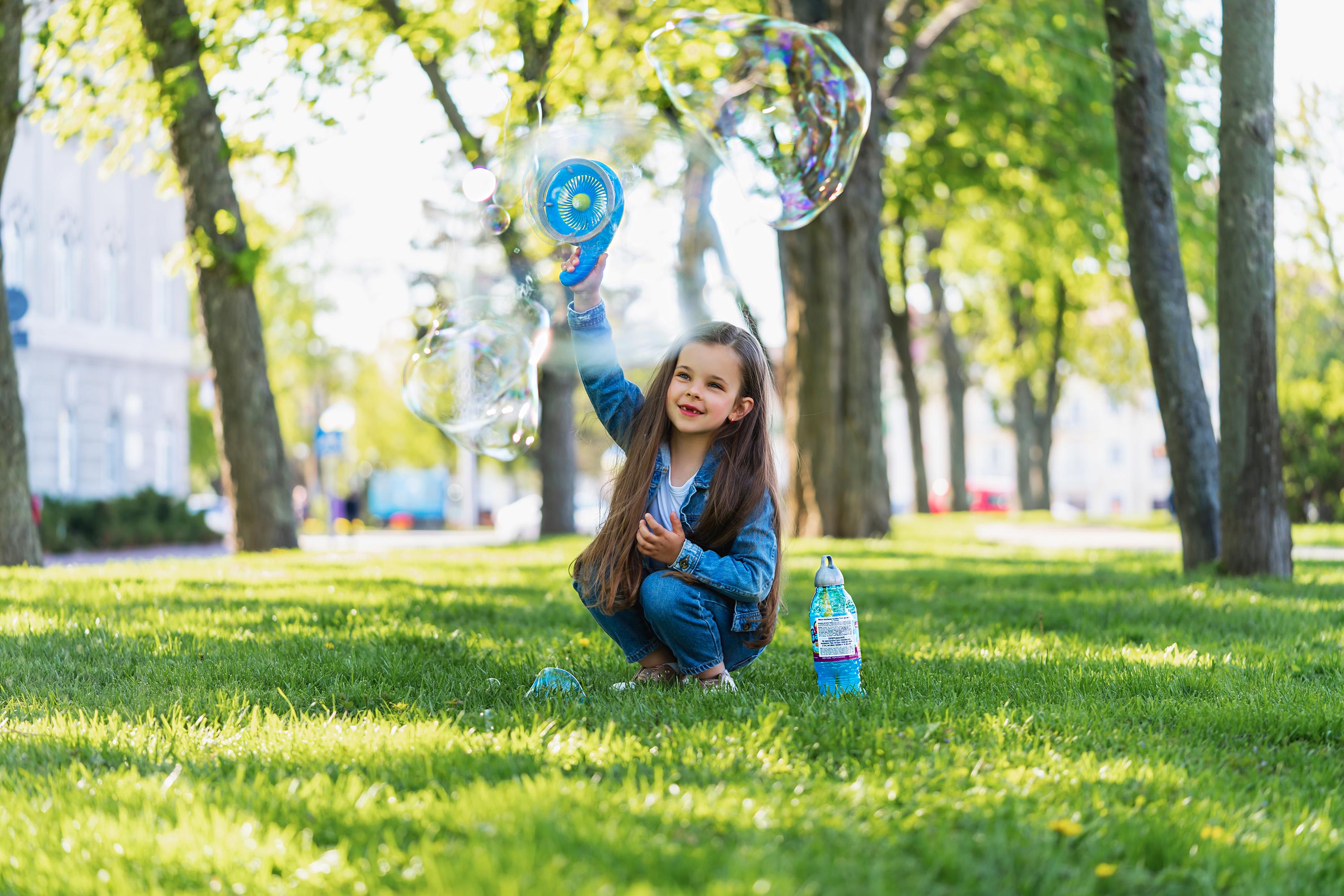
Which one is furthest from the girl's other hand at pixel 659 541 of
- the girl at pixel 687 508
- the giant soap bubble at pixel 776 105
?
the giant soap bubble at pixel 776 105

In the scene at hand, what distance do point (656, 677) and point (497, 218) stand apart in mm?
2451

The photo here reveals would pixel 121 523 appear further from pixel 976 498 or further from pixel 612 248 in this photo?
pixel 976 498

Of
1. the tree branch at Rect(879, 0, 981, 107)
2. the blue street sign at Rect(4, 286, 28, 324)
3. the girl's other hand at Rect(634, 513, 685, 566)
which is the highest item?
the tree branch at Rect(879, 0, 981, 107)

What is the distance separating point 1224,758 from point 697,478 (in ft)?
5.87

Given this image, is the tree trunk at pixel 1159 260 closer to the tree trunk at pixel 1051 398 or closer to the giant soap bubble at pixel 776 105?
the giant soap bubble at pixel 776 105

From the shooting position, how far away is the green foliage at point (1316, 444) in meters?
18.5

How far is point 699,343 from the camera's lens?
421 centimetres

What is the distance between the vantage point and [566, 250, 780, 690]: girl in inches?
159

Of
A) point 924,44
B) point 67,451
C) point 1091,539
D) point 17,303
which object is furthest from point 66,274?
point 1091,539

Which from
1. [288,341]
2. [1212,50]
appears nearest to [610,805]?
[1212,50]

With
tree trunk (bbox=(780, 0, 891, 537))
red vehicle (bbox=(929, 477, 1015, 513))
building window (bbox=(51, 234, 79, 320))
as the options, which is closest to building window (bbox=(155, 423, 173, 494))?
building window (bbox=(51, 234, 79, 320))

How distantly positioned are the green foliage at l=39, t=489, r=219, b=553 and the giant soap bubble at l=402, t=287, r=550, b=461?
15.9m

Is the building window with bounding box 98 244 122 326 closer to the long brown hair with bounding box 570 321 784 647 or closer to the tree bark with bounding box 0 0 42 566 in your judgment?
the tree bark with bounding box 0 0 42 566

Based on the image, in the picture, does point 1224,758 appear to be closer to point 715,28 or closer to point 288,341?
point 715,28
